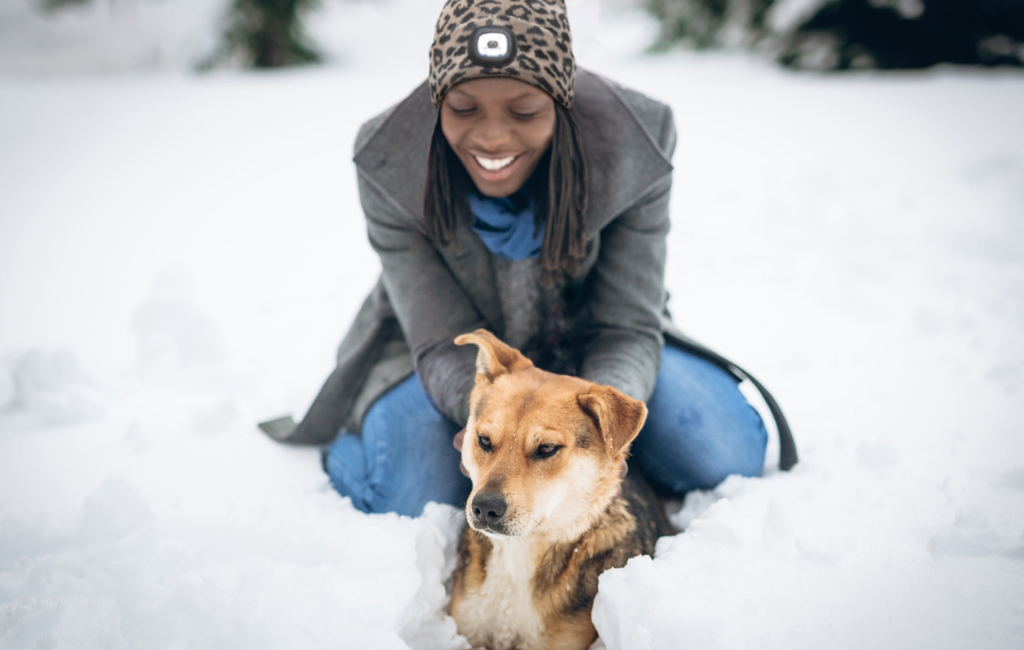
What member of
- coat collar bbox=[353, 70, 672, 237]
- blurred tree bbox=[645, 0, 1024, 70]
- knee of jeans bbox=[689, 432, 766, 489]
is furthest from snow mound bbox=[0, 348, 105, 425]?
blurred tree bbox=[645, 0, 1024, 70]

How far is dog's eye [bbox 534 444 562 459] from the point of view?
Result: 1867 mm

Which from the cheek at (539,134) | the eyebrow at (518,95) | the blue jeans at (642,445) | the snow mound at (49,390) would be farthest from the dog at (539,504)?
the snow mound at (49,390)

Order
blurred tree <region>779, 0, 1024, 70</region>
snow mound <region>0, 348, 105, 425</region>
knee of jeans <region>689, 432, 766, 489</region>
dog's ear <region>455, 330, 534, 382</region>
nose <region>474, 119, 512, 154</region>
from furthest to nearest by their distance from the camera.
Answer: blurred tree <region>779, 0, 1024, 70</region>
snow mound <region>0, 348, 105, 425</region>
knee of jeans <region>689, 432, 766, 489</region>
dog's ear <region>455, 330, 534, 382</region>
nose <region>474, 119, 512, 154</region>

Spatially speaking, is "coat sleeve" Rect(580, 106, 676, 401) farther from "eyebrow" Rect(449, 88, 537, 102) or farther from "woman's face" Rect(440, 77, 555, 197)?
"eyebrow" Rect(449, 88, 537, 102)

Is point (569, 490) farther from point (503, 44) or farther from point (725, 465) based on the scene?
point (503, 44)

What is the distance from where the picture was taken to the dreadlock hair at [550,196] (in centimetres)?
216

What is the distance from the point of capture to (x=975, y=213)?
4820 millimetres

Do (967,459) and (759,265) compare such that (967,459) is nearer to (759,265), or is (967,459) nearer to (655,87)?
(759,265)

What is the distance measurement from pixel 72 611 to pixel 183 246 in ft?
13.3

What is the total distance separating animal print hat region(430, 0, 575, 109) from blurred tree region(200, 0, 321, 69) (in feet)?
23.6

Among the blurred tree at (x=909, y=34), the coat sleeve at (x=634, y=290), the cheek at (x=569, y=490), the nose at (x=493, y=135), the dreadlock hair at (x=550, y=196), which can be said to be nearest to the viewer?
the cheek at (x=569, y=490)

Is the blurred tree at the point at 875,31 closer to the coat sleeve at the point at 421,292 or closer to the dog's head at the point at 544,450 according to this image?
the coat sleeve at the point at 421,292

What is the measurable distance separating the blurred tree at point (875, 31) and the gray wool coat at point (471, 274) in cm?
680

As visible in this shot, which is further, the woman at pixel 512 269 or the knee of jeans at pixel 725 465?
the knee of jeans at pixel 725 465
